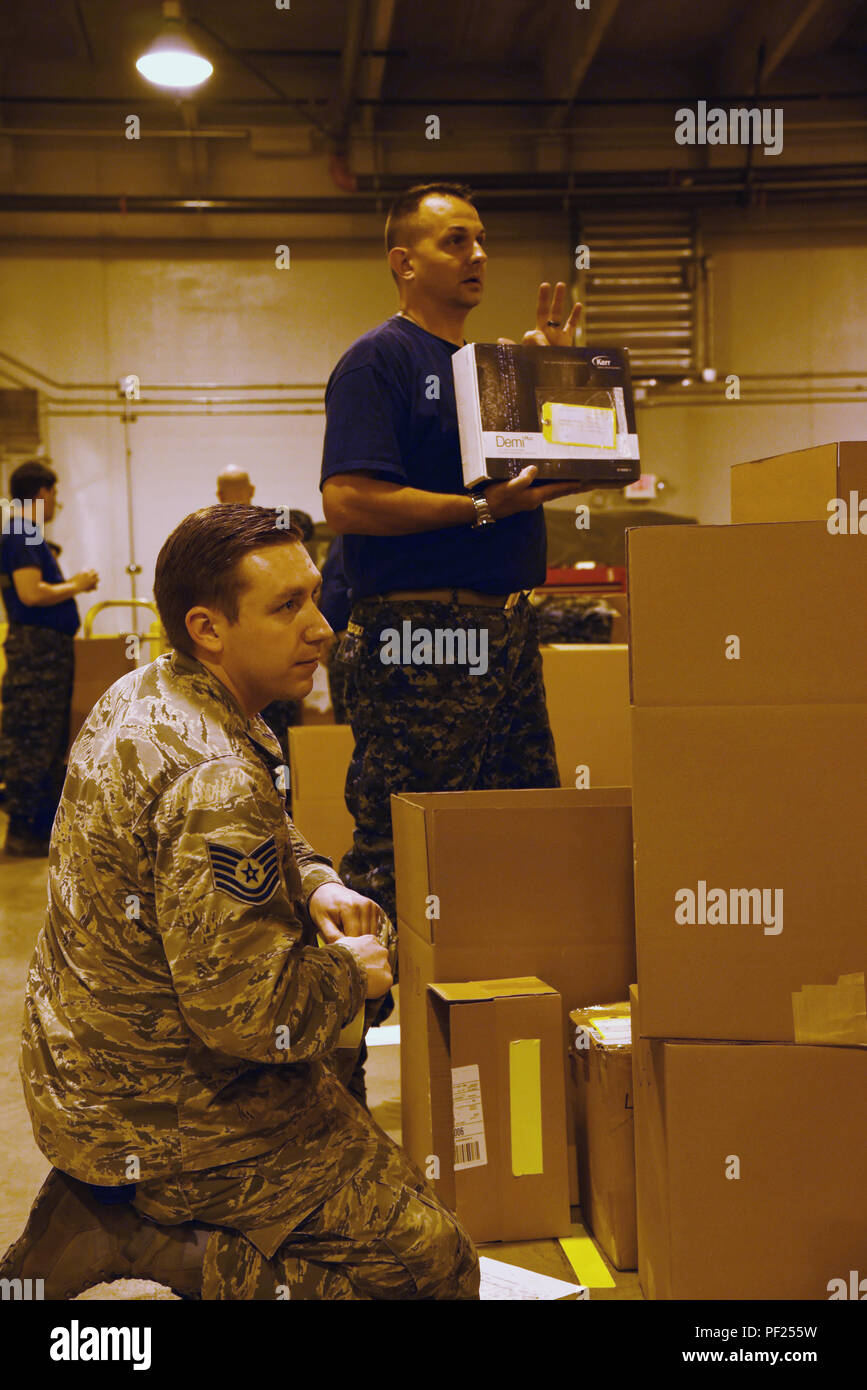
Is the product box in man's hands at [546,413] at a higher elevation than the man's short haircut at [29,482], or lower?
lower

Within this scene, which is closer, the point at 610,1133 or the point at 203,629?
the point at 203,629

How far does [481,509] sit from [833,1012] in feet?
3.31

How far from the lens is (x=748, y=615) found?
4.44ft

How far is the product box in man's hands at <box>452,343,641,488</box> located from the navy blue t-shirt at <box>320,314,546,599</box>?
0.07 meters

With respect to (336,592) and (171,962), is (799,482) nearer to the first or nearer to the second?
(171,962)

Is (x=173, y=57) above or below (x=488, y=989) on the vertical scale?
above

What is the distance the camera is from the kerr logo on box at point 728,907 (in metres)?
1.35

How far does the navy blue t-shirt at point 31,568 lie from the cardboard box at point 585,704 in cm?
227

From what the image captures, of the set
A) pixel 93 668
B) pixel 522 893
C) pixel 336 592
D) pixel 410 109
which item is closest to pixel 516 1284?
pixel 522 893

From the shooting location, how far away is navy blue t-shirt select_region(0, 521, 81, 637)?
173 inches

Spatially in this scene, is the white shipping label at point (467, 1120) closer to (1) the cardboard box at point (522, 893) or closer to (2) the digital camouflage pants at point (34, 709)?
(1) the cardboard box at point (522, 893)

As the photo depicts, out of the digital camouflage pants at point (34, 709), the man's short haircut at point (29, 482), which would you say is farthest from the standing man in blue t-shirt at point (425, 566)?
the digital camouflage pants at point (34, 709)
